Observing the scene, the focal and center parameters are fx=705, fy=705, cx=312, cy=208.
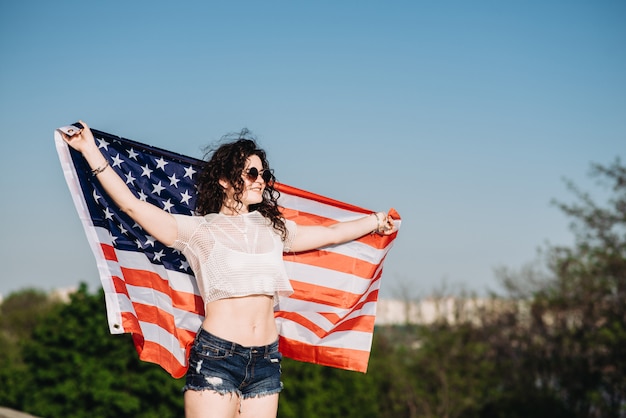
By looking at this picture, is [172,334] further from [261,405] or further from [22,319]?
[22,319]

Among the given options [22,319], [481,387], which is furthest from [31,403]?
[22,319]

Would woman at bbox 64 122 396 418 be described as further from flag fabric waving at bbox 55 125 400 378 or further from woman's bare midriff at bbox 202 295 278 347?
flag fabric waving at bbox 55 125 400 378

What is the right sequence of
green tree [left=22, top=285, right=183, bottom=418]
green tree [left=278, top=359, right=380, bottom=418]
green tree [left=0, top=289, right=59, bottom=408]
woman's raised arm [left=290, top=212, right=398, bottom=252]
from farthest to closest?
green tree [left=278, top=359, right=380, bottom=418] → green tree [left=0, top=289, right=59, bottom=408] → green tree [left=22, top=285, right=183, bottom=418] → woman's raised arm [left=290, top=212, right=398, bottom=252]

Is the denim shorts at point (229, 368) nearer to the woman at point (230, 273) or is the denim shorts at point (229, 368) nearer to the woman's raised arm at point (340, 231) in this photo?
the woman at point (230, 273)

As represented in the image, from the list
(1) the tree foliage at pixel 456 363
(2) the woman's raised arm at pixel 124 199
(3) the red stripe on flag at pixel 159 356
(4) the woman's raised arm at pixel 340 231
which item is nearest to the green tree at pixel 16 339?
(1) the tree foliage at pixel 456 363

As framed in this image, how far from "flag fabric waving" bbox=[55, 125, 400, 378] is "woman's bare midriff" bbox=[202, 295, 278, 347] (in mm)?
849

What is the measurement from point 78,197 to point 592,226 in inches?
496

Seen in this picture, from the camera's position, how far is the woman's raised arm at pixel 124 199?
355 cm

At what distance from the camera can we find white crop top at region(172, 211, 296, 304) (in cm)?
359

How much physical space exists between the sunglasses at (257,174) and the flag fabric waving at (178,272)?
77 cm

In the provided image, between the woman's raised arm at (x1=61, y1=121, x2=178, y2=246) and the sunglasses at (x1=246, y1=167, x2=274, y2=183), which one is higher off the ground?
the sunglasses at (x1=246, y1=167, x2=274, y2=183)

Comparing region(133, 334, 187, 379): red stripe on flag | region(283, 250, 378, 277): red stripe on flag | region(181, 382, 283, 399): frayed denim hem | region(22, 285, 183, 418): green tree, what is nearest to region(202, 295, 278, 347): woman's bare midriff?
region(181, 382, 283, 399): frayed denim hem

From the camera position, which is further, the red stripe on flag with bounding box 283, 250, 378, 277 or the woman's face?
the red stripe on flag with bounding box 283, 250, 378, 277

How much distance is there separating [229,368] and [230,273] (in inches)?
18.6
